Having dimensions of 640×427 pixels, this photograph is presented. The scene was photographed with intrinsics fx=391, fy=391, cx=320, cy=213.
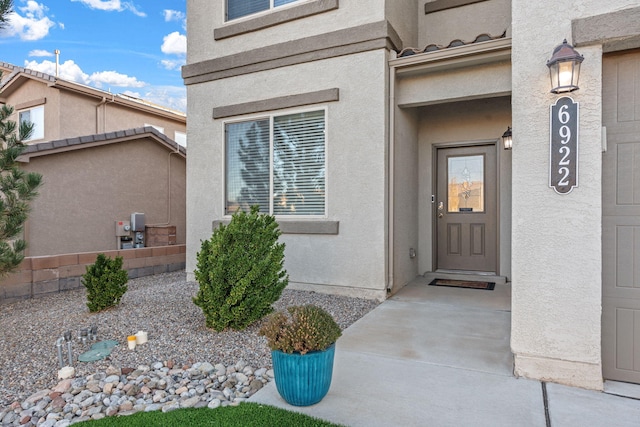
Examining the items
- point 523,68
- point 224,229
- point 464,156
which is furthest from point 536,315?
point 464,156

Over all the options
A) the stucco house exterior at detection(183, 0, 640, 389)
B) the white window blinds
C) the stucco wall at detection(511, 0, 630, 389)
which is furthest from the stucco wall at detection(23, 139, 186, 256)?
the stucco wall at detection(511, 0, 630, 389)

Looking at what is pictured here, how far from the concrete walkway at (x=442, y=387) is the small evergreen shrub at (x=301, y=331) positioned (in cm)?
47

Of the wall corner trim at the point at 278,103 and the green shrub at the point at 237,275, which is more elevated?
the wall corner trim at the point at 278,103

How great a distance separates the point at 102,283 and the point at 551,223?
505cm

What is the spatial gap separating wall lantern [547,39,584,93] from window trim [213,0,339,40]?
13.1 feet

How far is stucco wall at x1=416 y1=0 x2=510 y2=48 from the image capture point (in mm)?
6707

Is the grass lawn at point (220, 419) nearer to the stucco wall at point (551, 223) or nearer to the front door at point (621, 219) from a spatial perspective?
the stucco wall at point (551, 223)

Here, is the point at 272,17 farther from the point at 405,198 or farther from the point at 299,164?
the point at 405,198

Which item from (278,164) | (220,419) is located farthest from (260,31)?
(220,419)

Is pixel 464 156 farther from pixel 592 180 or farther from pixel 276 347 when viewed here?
pixel 276 347

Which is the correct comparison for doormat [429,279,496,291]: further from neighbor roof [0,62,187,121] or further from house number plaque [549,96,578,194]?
neighbor roof [0,62,187,121]

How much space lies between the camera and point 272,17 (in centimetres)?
653

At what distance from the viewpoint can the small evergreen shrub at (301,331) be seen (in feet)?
8.86

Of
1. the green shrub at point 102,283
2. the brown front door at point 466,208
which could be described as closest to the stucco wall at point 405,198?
the brown front door at point 466,208
